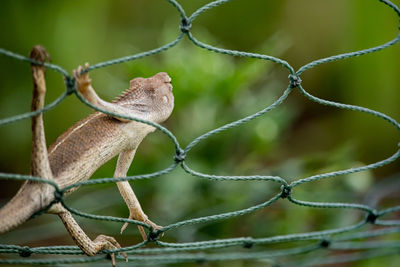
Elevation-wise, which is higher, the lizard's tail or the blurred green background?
the blurred green background

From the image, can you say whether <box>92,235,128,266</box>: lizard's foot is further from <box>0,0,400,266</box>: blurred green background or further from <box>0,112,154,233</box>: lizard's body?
<box>0,0,400,266</box>: blurred green background

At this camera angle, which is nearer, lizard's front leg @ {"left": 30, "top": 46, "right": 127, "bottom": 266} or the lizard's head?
lizard's front leg @ {"left": 30, "top": 46, "right": 127, "bottom": 266}

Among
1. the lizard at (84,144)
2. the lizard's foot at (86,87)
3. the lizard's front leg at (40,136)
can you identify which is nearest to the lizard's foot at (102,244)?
the lizard at (84,144)

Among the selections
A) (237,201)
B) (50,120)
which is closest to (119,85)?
(237,201)

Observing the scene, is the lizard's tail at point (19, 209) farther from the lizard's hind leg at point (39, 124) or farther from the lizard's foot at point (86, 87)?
the lizard's foot at point (86, 87)

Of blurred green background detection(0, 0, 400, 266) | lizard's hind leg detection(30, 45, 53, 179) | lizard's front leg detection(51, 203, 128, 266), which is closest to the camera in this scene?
lizard's hind leg detection(30, 45, 53, 179)

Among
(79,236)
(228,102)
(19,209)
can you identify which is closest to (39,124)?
(19,209)

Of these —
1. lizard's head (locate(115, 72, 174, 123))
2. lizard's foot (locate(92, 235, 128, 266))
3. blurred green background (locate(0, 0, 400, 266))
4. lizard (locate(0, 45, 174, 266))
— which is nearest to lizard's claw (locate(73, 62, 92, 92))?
lizard (locate(0, 45, 174, 266))
